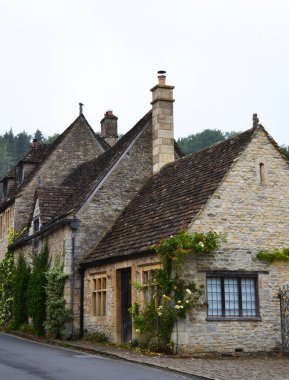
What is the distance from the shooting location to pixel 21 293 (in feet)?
99.0

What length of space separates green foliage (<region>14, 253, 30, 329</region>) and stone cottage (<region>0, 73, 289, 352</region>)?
120 centimetres

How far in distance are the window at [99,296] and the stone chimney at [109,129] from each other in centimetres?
1536

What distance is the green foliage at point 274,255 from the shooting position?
20000 millimetres

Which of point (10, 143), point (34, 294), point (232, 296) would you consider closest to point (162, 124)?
point (34, 294)

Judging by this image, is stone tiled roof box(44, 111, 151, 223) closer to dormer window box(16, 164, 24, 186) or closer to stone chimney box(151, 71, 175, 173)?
stone chimney box(151, 71, 175, 173)

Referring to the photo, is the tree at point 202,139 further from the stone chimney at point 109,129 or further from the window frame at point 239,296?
the window frame at point 239,296

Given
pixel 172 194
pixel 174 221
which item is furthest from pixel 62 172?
pixel 174 221

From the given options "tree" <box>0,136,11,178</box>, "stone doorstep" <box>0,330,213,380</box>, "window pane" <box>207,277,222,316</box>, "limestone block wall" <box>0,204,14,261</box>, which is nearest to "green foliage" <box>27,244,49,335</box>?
"stone doorstep" <box>0,330,213,380</box>

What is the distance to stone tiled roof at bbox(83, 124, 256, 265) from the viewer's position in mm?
20516

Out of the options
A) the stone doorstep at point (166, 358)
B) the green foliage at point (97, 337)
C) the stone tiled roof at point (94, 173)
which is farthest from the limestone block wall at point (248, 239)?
Answer: the stone tiled roof at point (94, 173)

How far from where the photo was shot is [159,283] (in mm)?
19375

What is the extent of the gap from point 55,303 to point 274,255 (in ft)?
30.9

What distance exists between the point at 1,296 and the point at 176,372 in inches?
845

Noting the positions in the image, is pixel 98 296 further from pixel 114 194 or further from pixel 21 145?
pixel 21 145
